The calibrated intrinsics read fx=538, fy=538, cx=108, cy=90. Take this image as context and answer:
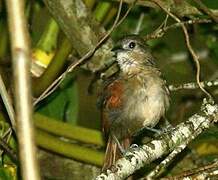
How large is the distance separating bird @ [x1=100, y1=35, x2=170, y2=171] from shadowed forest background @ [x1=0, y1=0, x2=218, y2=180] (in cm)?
11

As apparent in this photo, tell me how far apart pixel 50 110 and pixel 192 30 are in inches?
40.7

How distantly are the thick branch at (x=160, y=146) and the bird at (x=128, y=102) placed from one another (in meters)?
0.71

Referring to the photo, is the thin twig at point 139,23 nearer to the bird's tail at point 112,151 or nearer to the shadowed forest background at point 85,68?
the shadowed forest background at point 85,68

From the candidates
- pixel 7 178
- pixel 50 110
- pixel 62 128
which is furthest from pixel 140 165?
pixel 50 110

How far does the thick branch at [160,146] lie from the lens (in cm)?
151

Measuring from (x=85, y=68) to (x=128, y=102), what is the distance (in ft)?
1.64

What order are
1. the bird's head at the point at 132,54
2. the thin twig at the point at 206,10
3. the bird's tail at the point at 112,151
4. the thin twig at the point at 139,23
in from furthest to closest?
the thin twig at the point at 139,23, the bird's head at the point at 132,54, the bird's tail at the point at 112,151, the thin twig at the point at 206,10

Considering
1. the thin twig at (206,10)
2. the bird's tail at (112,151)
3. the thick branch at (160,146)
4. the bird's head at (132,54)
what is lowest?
the bird's tail at (112,151)

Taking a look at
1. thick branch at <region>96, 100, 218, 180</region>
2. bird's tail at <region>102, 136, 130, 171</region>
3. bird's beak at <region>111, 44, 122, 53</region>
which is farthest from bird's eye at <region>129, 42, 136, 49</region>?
thick branch at <region>96, 100, 218, 180</region>

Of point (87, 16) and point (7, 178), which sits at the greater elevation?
point (87, 16)

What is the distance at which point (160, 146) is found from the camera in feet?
5.81

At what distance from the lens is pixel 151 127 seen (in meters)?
2.83

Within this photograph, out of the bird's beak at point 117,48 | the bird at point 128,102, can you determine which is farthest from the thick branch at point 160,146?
the bird's beak at point 117,48

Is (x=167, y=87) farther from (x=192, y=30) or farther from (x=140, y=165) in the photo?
(x=140, y=165)
